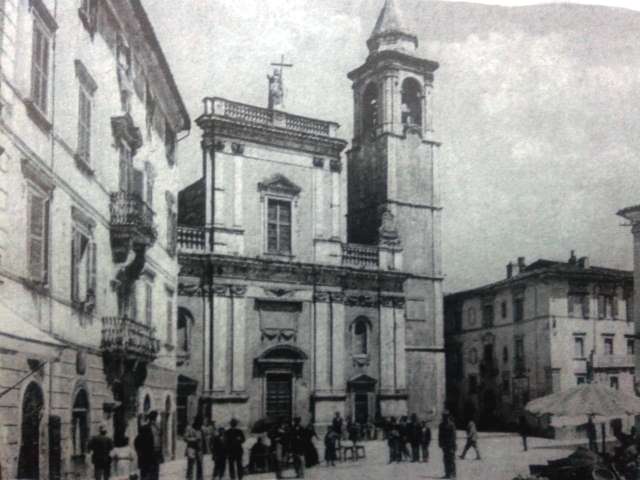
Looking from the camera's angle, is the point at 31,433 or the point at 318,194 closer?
the point at 31,433

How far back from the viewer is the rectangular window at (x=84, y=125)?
7164mm

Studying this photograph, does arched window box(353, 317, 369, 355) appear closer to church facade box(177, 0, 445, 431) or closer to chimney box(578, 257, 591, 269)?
church facade box(177, 0, 445, 431)

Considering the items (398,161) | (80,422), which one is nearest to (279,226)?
(398,161)

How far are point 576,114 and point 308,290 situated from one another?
31.2ft

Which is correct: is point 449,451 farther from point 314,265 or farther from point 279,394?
point 314,265

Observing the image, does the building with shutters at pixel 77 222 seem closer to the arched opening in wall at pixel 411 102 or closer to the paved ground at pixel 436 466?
the paved ground at pixel 436 466

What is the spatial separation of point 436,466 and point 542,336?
4977mm

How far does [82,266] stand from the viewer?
7.59 metres

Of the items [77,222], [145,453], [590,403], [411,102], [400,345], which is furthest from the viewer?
[411,102]

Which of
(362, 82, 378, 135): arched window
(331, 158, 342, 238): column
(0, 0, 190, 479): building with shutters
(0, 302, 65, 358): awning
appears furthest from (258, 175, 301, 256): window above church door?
(0, 302, 65, 358): awning

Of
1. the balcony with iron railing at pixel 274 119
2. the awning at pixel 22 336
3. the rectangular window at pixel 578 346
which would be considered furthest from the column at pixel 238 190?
the awning at pixel 22 336

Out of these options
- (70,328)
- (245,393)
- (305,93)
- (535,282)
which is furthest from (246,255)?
(70,328)

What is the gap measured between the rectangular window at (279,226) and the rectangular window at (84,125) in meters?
10.3

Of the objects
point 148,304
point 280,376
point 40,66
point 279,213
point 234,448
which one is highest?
point 279,213
